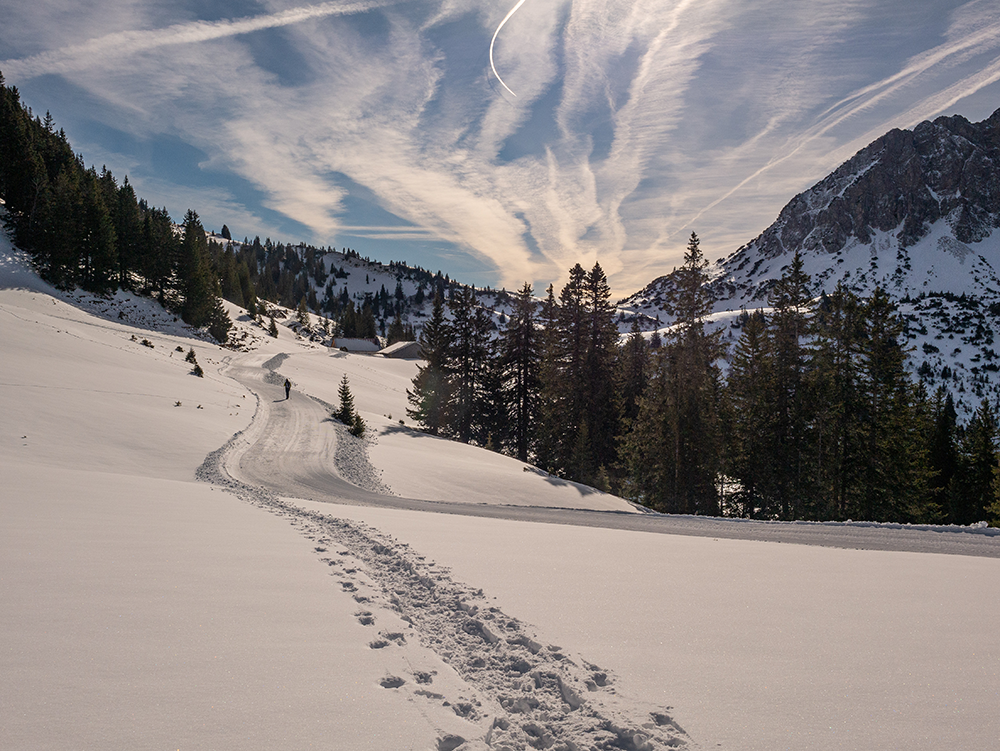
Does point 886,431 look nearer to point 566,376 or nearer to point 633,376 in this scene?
point 566,376

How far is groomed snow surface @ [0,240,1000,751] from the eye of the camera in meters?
2.88

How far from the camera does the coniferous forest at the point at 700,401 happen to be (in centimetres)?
2333

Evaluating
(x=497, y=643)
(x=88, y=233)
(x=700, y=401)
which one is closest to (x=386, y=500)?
(x=497, y=643)

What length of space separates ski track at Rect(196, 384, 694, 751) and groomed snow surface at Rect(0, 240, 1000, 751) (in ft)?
0.07

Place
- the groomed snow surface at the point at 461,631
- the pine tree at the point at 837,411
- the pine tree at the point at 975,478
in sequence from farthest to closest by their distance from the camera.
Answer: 1. the pine tree at the point at 975,478
2. the pine tree at the point at 837,411
3. the groomed snow surface at the point at 461,631

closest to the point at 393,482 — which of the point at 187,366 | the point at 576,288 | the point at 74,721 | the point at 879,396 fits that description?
the point at 74,721

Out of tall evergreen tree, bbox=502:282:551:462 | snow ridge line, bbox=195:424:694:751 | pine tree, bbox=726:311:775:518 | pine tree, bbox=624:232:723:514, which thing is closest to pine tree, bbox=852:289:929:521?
pine tree, bbox=726:311:775:518

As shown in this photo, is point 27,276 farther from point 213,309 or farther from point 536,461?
point 536,461

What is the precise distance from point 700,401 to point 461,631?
76.6 ft

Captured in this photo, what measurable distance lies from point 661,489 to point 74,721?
25.7 meters

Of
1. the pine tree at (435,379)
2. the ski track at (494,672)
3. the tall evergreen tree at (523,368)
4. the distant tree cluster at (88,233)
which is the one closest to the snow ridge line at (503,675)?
the ski track at (494,672)

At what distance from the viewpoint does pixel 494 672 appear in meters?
4.02

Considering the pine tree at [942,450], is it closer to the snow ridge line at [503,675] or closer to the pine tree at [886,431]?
the pine tree at [886,431]

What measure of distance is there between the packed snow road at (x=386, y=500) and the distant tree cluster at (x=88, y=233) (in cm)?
3843
